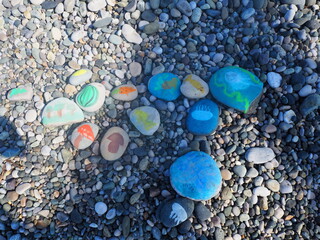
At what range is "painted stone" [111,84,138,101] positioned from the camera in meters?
1.80

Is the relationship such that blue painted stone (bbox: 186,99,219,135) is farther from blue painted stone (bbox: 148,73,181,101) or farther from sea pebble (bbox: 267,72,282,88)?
sea pebble (bbox: 267,72,282,88)

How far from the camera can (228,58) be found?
189cm

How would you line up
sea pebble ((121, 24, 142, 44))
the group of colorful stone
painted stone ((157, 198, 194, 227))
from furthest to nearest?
sea pebble ((121, 24, 142, 44)) → the group of colorful stone → painted stone ((157, 198, 194, 227))

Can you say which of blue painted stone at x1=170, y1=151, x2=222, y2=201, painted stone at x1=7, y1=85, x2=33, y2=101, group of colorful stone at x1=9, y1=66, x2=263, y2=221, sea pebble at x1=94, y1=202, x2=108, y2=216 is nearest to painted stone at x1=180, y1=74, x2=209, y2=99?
group of colorful stone at x1=9, y1=66, x2=263, y2=221

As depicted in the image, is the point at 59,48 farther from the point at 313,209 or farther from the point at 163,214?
the point at 313,209

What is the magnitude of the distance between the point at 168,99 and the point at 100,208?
0.64m

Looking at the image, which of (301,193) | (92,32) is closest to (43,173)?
(92,32)

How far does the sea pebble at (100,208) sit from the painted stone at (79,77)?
65 centimetres

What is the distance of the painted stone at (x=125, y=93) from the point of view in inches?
70.7

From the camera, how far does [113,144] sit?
5.54ft

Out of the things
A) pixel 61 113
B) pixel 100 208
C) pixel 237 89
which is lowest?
pixel 100 208

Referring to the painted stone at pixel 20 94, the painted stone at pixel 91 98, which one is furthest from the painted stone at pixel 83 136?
the painted stone at pixel 20 94

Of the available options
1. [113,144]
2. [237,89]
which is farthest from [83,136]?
[237,89]

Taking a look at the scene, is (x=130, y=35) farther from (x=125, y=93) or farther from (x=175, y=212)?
(x=175, y=212)
